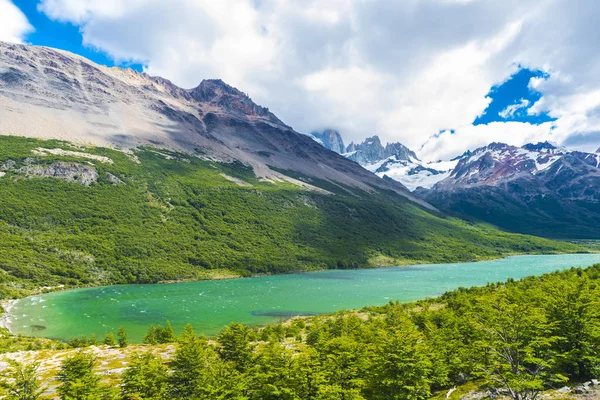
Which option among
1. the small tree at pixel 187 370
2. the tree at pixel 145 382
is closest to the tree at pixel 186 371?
the small tree at pixel 187 370

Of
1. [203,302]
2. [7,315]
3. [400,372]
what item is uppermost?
[400,372]

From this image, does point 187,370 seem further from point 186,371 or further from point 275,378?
point 275,378

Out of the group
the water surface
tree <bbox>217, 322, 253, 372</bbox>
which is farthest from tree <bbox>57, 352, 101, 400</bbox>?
the water surface

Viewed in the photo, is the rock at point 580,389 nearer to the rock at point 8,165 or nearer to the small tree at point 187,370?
the small tree at point 187,370

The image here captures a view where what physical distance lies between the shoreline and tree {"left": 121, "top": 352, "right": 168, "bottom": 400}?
65926 mm

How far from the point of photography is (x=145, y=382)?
28.5 meters

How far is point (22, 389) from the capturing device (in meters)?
25.5

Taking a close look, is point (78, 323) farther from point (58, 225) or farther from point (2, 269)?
point (58, 225)

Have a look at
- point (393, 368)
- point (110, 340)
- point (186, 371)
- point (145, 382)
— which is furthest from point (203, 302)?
Answer: point (393, 368)

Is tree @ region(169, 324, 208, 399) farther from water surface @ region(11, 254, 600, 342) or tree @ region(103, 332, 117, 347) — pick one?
water surface @ region(11, 254, 600, 342)

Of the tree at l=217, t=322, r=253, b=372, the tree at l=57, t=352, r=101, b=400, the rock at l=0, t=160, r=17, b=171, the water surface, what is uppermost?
the rock at l=0, t=160, r=17, b=171

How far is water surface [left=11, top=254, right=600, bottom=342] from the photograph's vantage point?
283ft

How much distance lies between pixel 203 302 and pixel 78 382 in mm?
92939

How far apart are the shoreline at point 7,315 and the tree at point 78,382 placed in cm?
6343
